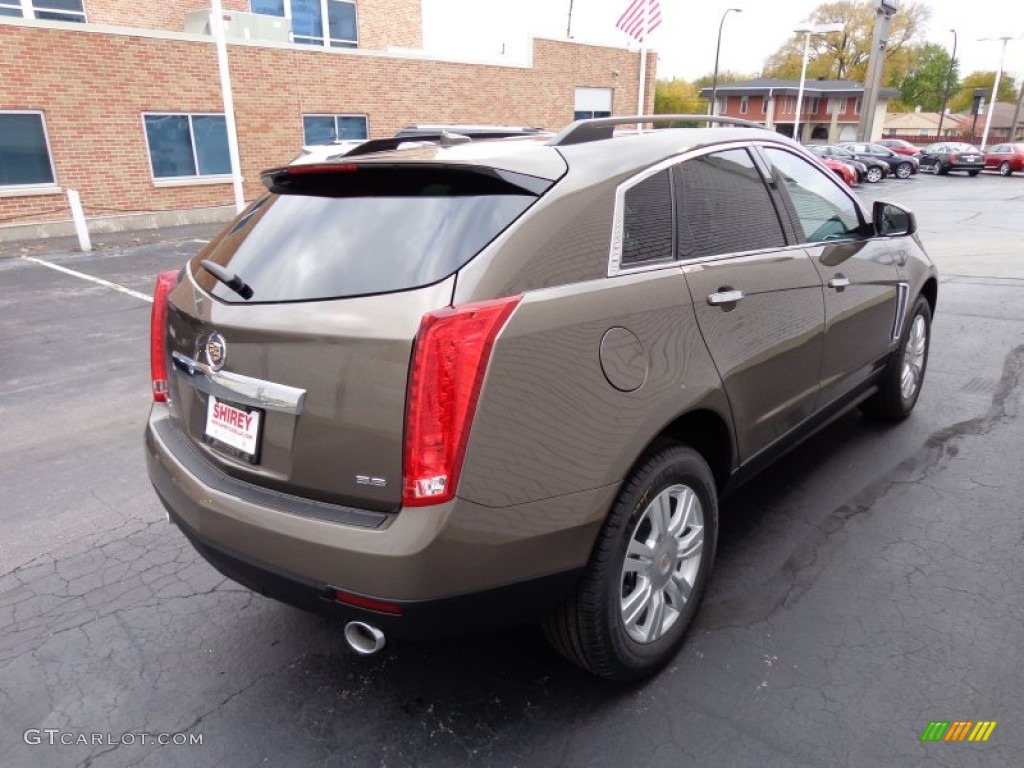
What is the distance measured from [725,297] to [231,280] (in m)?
1.70

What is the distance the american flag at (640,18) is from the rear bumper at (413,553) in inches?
780

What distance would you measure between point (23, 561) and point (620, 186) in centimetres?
307

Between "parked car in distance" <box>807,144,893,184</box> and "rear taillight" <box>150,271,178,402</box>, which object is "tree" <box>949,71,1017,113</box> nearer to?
"parked car in distance" <box>807,144,893,184</box>

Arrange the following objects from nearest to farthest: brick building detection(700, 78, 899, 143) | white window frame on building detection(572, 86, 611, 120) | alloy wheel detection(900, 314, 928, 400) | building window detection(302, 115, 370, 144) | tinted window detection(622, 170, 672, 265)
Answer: tinted window detection(622, 170, 672, 265) < alloy wheel detection(900, 314, 928, 400) < building window detection(302, 115, 370, 144) < white window frame on building detection(572, 86, 611, 120) < brick building detection(700, 78, 899, 143)

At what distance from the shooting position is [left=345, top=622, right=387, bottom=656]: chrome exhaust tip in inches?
84.0

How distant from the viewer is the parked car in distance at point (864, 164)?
101ft

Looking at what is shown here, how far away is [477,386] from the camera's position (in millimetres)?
1928

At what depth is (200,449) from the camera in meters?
2.46

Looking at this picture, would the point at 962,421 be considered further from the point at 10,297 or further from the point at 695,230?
the point at 10,297

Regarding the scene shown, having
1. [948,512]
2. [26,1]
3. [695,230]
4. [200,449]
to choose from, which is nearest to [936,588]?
[948,512]

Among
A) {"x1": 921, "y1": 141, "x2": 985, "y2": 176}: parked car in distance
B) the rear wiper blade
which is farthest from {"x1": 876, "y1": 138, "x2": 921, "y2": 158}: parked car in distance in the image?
the rear wiper blade

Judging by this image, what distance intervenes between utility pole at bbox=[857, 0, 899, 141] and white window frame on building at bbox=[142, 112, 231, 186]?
25.2 meters

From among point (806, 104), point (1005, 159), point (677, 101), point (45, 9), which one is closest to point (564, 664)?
point (45, 9)

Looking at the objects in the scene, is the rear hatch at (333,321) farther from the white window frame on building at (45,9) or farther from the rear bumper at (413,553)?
the white window frame on building at (45,9)
